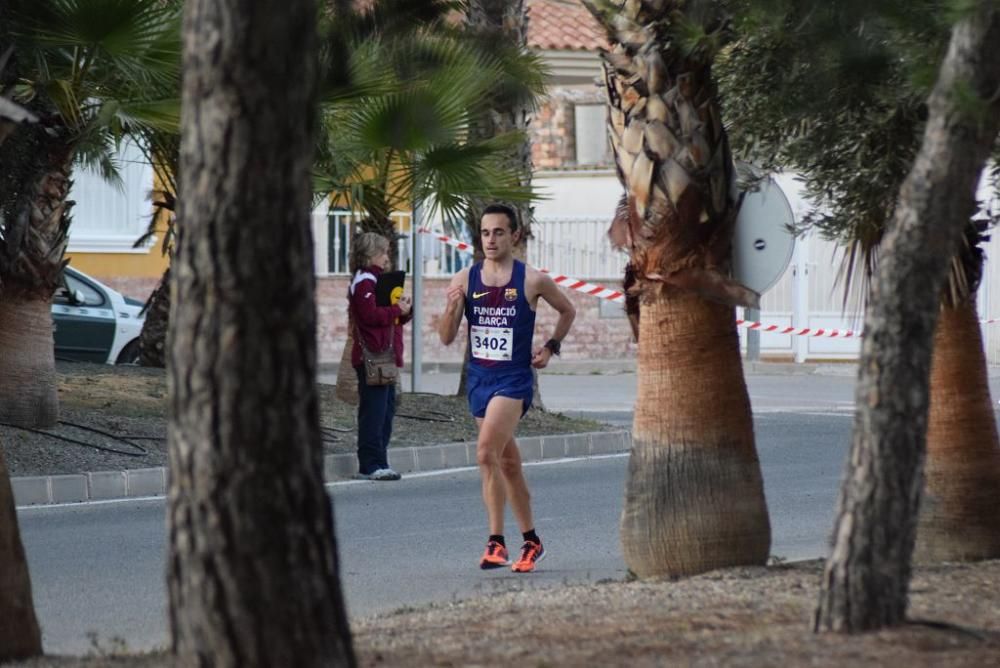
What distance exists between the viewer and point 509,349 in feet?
30.1

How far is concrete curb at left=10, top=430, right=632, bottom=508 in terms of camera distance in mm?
12508

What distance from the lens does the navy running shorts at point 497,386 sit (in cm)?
923

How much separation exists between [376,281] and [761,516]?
246 inches

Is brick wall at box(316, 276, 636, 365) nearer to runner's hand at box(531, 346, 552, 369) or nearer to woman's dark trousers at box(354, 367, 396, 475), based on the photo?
woman's dark trousers at box(354, 367, 396, 475)

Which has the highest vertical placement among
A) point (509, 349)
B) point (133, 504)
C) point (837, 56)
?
point (837, 56)

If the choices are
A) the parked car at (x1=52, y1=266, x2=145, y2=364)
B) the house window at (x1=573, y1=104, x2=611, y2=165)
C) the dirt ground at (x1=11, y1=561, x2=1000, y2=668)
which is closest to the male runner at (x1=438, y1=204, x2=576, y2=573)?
the dirt ground at (x1=11, y1=561, x2=1000, y2=668)

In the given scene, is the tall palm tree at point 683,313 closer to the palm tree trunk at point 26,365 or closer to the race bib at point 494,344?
the race bib at point 494,344

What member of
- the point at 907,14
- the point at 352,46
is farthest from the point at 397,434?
the point at 907,14

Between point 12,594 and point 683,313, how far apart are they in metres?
2.89

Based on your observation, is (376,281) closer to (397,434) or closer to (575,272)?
(397,434)

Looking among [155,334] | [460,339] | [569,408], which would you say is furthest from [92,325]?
[460,339]

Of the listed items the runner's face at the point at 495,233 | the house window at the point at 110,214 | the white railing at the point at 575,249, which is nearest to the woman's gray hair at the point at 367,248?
the runner's face at the point at 495,233

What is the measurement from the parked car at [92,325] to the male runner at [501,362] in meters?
13.4

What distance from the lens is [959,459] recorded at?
774cm
